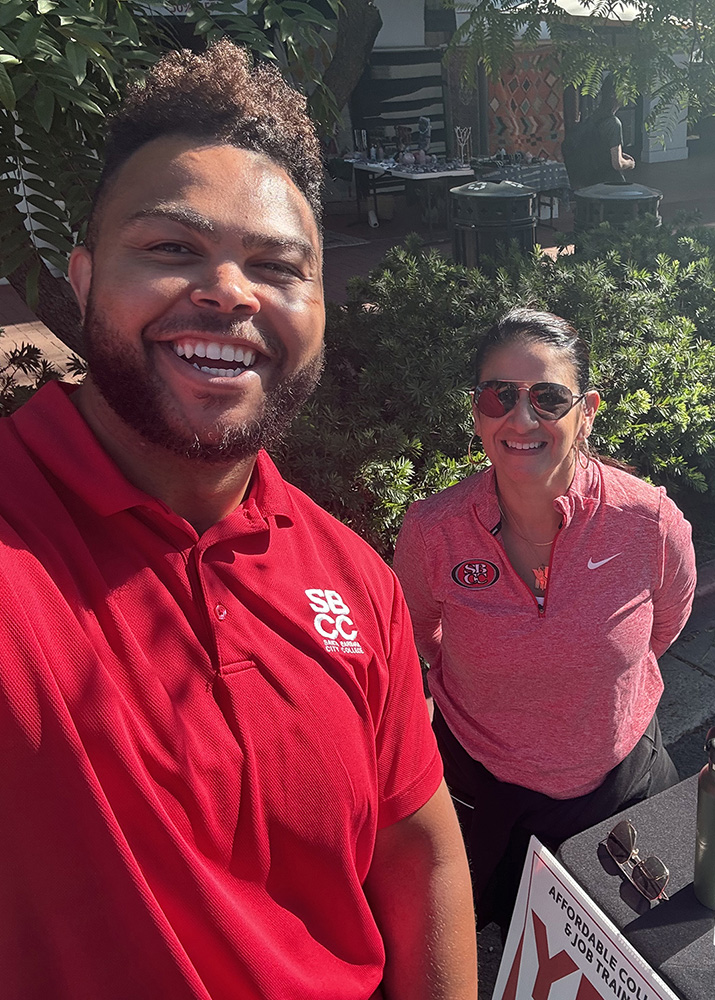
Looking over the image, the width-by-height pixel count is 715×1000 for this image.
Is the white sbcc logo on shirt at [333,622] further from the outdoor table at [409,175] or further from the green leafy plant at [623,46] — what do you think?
the outdoor table at [409,175]

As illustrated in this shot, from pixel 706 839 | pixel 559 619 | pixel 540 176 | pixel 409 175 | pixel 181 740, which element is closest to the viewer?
pixel 181 740

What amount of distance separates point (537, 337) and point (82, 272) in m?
1.51

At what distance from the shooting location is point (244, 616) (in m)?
1.46

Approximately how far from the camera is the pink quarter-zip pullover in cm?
248

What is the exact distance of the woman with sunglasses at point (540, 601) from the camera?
249 cm

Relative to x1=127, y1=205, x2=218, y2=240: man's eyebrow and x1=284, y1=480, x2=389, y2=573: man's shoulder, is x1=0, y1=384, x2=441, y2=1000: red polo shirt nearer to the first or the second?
x1=284, y1=480, x2=389, y2=573: man's shoulder

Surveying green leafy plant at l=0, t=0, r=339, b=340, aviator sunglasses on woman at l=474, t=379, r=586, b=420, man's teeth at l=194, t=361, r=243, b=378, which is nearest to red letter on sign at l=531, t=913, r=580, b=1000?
aviator sunglasses on woman at l=474, t=379, r=586, b=420

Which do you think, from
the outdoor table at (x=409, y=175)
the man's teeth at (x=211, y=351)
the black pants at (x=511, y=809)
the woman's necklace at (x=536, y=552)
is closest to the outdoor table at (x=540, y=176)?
the outdoor table at (x=409, y=175)

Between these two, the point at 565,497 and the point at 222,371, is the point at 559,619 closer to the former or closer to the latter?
the point at 565,497

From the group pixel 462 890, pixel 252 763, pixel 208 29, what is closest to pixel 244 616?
pixel 252 763

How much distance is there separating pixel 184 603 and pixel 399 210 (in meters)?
16.6

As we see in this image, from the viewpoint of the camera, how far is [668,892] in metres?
2.07

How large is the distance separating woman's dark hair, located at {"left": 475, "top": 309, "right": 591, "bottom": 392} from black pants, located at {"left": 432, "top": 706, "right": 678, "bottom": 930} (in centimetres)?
118

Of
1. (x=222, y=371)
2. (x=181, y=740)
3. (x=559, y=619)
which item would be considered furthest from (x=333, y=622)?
(x=559, y=619)
